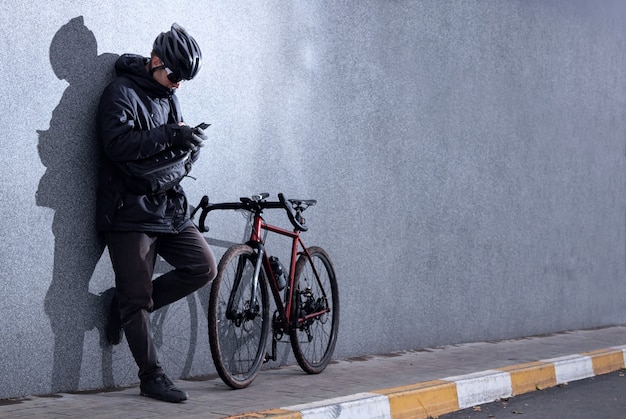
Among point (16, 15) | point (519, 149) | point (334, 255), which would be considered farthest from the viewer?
point (519, 149)

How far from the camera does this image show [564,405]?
632cm

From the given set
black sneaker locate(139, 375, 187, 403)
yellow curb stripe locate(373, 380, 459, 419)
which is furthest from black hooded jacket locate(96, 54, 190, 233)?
yellow curb stripe locate(373, 380, 459, 419)

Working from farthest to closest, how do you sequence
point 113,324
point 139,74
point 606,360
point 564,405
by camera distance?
point 606,360
point 564,405
point 113,324
point 139,74

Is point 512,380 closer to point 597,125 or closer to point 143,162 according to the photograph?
point 143,162

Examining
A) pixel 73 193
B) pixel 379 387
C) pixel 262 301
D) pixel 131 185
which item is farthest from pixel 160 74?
pixel 379 387

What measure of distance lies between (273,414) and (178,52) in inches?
77.9

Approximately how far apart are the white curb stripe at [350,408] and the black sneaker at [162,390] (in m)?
0.60

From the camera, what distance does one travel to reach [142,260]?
5.23 m

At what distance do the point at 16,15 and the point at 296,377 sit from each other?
9.43 feet

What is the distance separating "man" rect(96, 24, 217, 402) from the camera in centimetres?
516

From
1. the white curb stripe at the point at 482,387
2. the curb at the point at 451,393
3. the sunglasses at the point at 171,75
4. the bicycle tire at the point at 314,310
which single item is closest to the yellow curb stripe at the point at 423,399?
the curb at the point at 451,393

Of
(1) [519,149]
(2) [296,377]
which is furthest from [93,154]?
(1) [519,149]

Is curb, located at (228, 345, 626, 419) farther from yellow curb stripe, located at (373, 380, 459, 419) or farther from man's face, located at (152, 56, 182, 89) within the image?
man's face, located at (152, 56, 182, 89)

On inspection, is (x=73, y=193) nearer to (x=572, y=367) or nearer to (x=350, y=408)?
(x=350, y=408)
